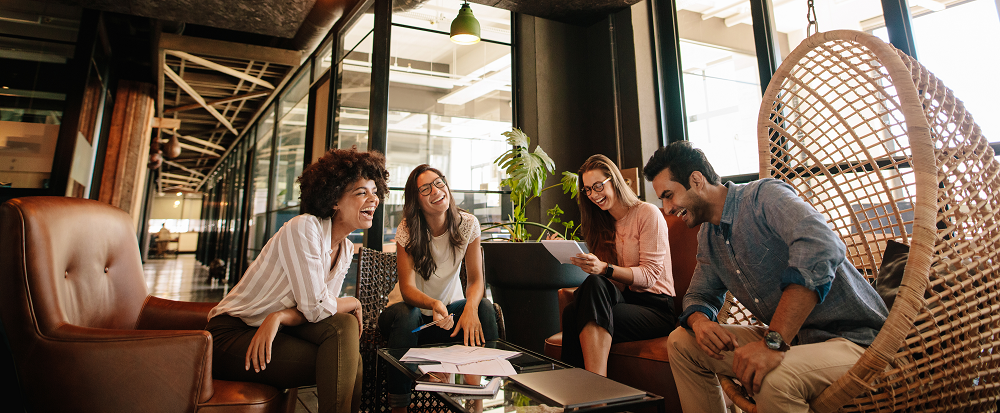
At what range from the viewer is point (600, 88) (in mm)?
3777

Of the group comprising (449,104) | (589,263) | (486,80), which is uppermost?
(486,80)

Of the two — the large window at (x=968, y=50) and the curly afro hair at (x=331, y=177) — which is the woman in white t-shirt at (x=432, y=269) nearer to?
the curly afro hair at (x=331, y=177)

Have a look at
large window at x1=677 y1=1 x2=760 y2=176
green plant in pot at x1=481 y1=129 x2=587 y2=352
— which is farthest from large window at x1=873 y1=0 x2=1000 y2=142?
green plant in pot at x1=481 y1=129 x2=587 y2=352

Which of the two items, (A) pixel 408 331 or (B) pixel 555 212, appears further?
(B) pixel 555 212

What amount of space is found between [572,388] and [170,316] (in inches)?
60.9

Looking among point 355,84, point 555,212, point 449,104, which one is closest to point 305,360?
point 555,212

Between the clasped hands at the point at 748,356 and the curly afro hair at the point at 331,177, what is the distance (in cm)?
137

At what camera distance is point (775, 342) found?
4.05ft

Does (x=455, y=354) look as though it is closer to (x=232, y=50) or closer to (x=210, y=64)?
(x=232, y=50)

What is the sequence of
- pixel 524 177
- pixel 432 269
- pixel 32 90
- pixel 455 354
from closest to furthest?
pixel 455 354
pixel 432 269
pixel 524 177
pixel 32 90

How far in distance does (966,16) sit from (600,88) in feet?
6.83

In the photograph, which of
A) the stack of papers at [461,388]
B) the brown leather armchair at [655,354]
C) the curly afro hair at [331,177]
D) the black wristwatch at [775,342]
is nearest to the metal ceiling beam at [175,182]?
the curly afro hair at [331,177]

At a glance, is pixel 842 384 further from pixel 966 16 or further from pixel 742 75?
pixel 742 75

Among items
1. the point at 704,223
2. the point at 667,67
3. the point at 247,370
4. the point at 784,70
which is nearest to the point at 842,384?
the point at 704,223
